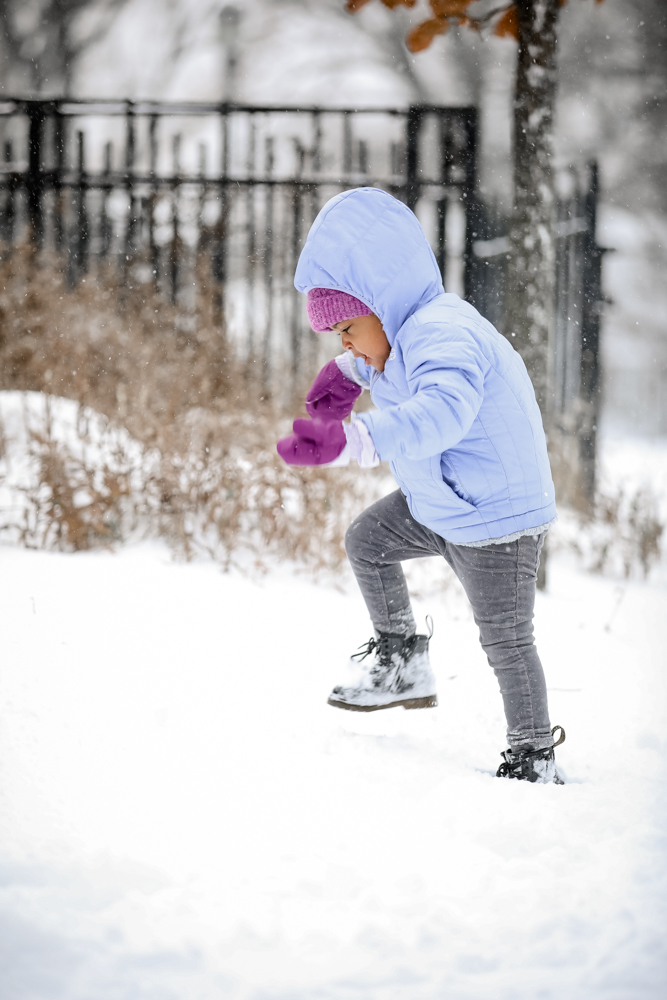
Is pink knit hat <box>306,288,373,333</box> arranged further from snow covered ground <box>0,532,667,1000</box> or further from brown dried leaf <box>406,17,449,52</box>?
brown dried leaf <box>406,17,449,52</box>

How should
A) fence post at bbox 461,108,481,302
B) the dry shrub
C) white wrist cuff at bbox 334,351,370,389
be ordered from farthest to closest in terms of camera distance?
fence post at bbox 461,108,481,302, the dry shrub, white wrist cuff at bbox 334,351,370,389

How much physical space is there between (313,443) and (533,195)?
274cm

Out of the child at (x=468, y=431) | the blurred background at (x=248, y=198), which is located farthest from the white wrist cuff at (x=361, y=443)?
the blurred background at (x=248, y=198)

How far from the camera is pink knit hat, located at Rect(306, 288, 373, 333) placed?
5.78 feet

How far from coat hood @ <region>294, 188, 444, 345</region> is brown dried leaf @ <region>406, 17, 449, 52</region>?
267cm

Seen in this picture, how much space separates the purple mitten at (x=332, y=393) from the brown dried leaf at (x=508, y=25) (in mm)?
2714

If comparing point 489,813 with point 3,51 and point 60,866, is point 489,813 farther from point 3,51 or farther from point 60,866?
point 3,51

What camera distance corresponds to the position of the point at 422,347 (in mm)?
1567

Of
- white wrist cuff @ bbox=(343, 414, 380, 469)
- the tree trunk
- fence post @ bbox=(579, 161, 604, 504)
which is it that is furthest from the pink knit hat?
fence post @ bbox=(579, 161, 604, 504)

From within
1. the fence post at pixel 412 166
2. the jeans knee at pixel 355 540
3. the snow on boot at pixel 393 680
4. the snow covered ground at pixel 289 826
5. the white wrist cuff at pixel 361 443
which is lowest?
the snow covered ground at pixel 289 826

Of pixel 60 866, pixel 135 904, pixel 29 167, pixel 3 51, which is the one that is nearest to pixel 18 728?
pixel 60 866

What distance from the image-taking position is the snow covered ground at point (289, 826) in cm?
119

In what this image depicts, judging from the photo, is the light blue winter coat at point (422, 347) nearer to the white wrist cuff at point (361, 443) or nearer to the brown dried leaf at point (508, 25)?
the white wrist cuff at point (361, 443)

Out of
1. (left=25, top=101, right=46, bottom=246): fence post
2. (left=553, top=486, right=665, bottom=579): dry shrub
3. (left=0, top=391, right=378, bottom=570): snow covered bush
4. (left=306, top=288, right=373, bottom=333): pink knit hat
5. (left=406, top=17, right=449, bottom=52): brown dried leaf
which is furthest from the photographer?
(left=25, top=101, right=46, bottom=246): fence post
